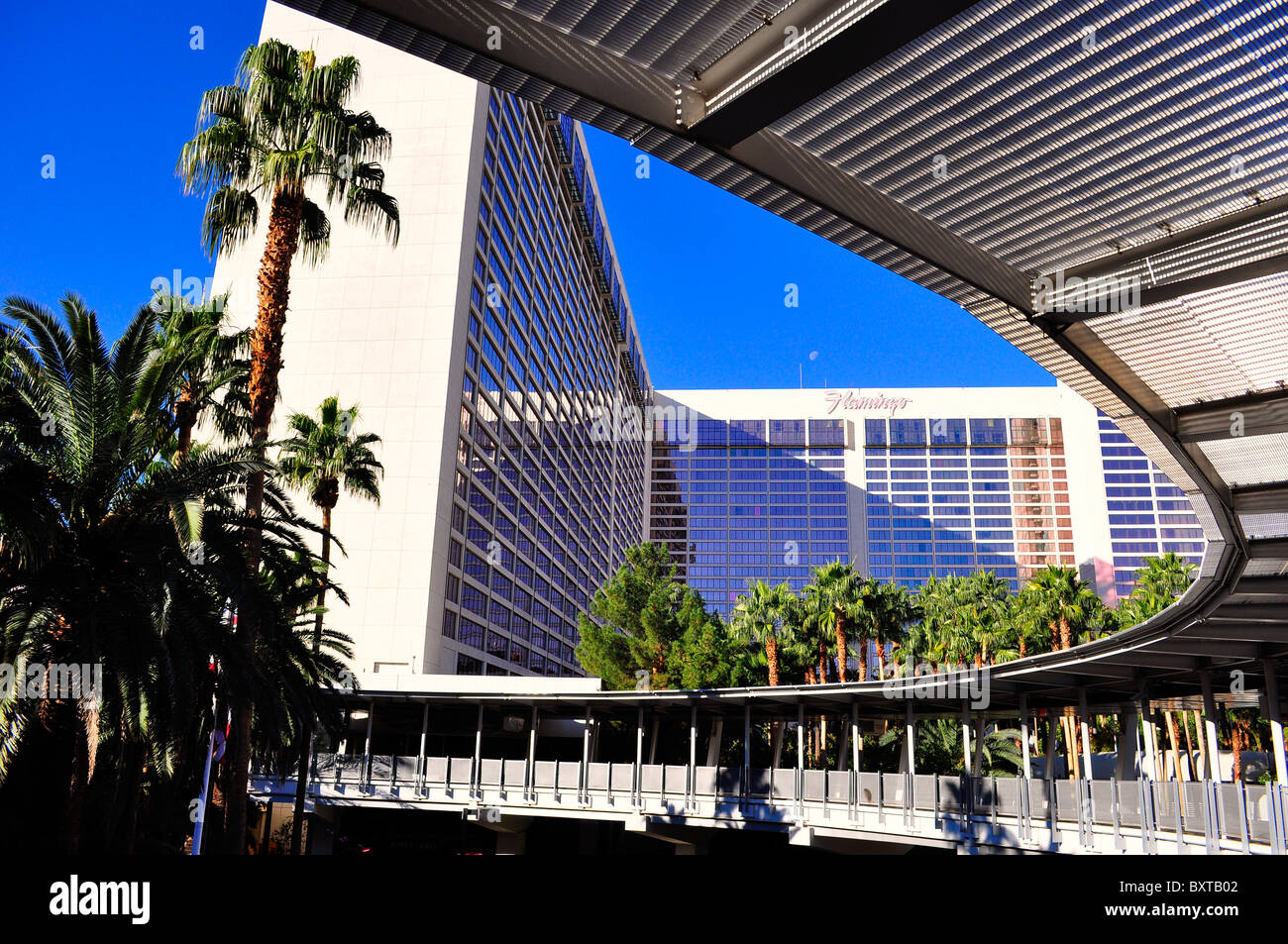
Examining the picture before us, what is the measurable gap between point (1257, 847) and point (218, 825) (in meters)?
25.9

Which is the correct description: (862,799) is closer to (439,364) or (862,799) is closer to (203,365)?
(203,365)

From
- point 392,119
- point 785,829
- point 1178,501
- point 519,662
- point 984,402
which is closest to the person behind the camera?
point 785,829

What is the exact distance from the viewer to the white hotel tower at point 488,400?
57344 millimetres

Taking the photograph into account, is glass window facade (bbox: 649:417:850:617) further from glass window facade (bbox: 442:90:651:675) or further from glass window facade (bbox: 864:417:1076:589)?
glass window facade (bbox: 442:90:651:675)

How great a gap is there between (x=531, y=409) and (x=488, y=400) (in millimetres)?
12162

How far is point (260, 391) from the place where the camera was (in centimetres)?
1895

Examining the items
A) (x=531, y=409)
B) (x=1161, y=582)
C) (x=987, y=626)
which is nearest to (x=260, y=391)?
(x=987, y=626)

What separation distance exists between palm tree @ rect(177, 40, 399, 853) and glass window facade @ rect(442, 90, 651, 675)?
130 ft

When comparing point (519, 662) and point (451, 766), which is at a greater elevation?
point (519, 662)

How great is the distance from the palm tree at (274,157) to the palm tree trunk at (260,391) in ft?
0.09

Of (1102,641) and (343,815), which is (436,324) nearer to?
(343,815)

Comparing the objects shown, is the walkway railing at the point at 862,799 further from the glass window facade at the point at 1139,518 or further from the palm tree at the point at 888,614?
the glass window facade at the point at 1139,518
